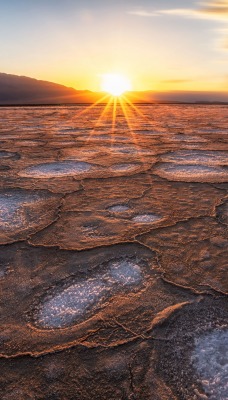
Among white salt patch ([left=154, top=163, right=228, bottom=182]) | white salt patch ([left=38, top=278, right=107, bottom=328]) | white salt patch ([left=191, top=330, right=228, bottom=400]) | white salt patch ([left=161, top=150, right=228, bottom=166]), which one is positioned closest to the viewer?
white salt patch ([left=191, top=330, right=228, bottom=400])

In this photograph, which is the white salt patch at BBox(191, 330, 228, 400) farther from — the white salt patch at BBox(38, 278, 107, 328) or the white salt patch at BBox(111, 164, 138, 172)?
the white salt patch at BBox(111, 164, 138, 172)

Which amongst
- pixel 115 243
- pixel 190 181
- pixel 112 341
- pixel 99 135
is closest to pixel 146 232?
pixel 115 243

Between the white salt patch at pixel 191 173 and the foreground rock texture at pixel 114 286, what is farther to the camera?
the white salt patch at pixel 191 173

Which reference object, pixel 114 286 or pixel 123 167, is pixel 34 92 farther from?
pixel 114 286

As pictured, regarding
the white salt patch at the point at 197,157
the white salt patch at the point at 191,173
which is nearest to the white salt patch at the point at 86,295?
the white salt patch at the point at 191,173

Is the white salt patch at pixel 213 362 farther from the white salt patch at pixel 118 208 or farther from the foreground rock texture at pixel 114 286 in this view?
the white salt patch at pixel 118 208

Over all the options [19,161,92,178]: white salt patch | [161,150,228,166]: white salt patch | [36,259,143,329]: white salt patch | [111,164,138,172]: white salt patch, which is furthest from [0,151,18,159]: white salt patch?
[36,259,143,329]: white salt patch
